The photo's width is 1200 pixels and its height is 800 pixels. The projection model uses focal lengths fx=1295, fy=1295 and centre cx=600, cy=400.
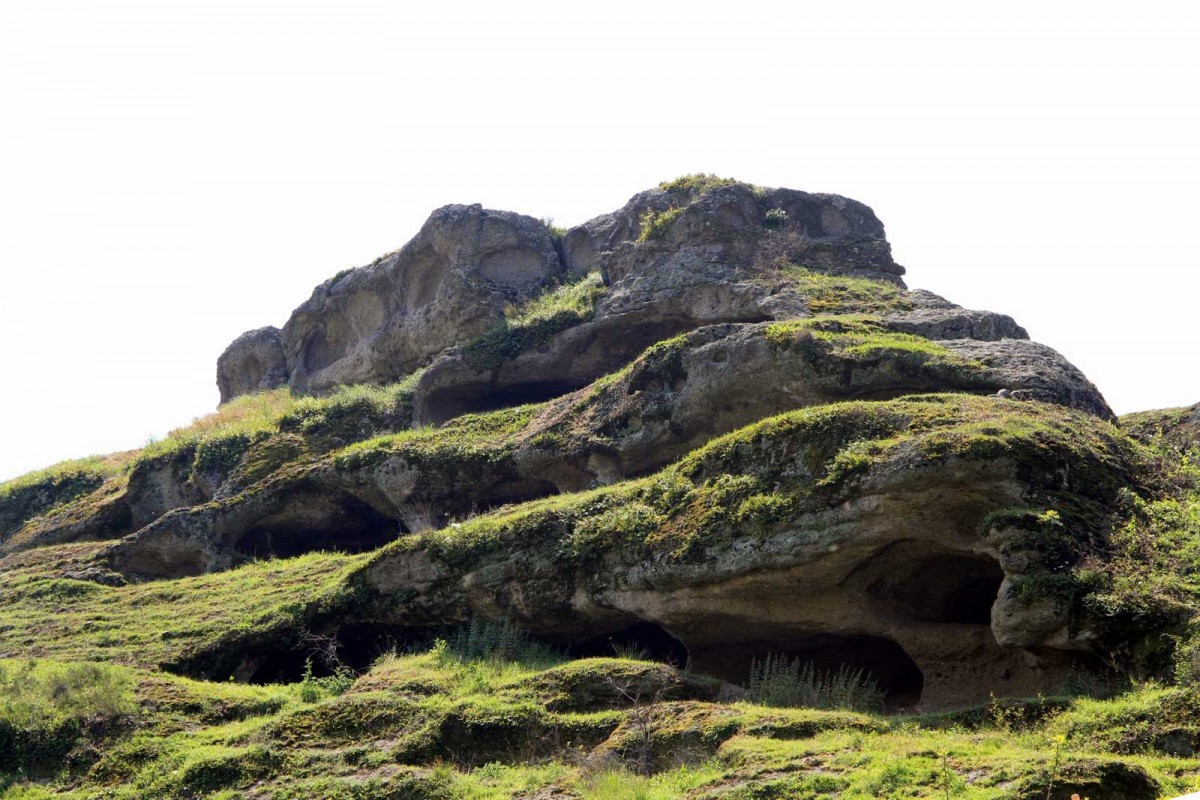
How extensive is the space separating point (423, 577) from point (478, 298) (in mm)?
10972

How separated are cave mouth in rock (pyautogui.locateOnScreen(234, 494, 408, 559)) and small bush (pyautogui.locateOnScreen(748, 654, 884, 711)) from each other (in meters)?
10.7

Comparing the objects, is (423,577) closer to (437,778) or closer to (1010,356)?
(437,778)

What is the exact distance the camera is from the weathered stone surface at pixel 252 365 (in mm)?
36000

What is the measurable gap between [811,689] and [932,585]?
7.11 ft

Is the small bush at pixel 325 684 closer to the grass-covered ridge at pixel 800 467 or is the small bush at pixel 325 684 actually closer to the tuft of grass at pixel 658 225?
the grass-covered ridge at pixel 800 467

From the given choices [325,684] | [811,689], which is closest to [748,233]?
[811,689]

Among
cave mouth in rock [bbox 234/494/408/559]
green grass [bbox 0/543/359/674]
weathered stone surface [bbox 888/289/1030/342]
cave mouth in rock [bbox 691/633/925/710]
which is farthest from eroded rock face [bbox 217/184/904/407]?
cave mouth in rock [bbox 691/633/925/710]

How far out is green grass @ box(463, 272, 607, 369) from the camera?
27.5m

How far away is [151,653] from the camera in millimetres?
19703

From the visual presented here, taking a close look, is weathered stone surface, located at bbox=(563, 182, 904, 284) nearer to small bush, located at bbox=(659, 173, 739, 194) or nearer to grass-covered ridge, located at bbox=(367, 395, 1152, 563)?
small bush, located at bbox=(659, 173, 739, 194)

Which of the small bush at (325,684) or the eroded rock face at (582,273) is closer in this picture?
the small bush at (325,684)

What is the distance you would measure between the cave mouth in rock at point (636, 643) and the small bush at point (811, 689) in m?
2.36

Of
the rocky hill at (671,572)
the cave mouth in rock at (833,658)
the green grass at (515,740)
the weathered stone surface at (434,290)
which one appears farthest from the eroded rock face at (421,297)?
the cave mouth in rock at (833,658)

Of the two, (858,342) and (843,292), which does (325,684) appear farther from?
(843,292)
